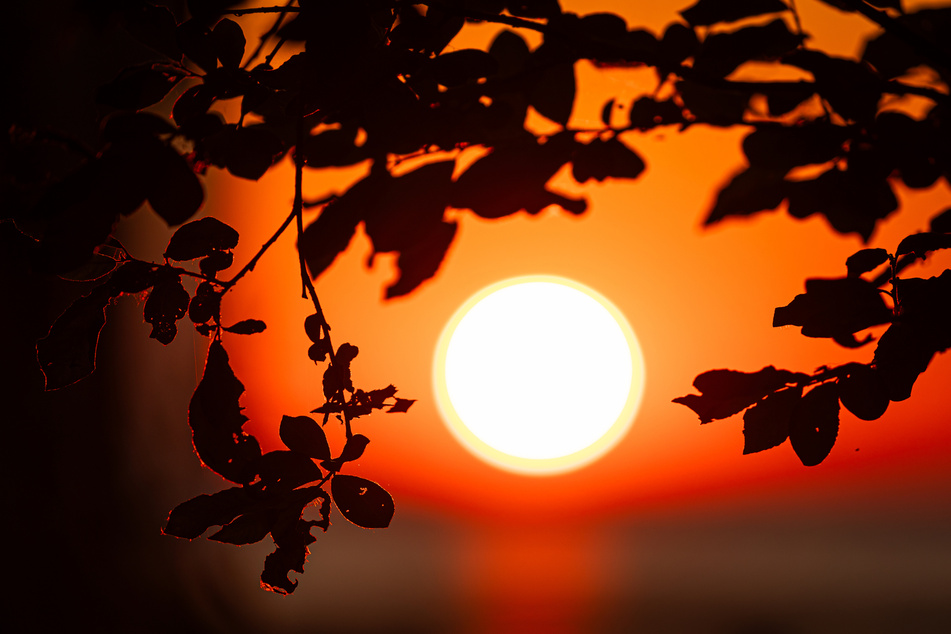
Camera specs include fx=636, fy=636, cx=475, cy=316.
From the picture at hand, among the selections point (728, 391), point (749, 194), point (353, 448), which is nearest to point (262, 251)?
point (353, 448)

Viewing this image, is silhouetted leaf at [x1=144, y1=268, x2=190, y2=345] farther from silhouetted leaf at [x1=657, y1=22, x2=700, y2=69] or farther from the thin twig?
silhouetted leaf at [x1=657, y1=22, x2=700, y2=69]

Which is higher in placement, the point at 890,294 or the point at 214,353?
the point at 890,294

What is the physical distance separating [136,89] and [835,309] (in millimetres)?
538

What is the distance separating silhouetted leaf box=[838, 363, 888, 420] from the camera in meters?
0.50

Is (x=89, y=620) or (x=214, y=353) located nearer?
(x=214, y=353)

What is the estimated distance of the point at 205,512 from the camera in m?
0.48

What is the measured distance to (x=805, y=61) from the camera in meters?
0.61

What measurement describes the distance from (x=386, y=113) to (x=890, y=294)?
425 mm

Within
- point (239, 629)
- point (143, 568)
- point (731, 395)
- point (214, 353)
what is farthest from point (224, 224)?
point (239, 629)

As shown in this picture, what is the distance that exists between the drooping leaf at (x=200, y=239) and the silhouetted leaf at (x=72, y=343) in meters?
0.06

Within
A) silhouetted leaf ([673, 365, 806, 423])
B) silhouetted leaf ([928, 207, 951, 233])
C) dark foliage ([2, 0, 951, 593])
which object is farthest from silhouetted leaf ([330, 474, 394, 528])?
silhouetted leaf ([928, 207, 951, 233])

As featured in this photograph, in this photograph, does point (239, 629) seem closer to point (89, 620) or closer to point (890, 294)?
point (89, 620)

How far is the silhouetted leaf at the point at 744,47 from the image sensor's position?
66 centimetres

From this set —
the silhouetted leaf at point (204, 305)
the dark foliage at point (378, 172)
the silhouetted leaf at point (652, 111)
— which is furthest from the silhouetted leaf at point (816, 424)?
the silhouetted leaf at point (204, 305)
